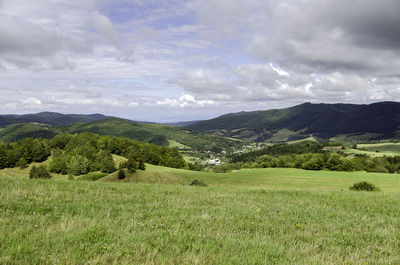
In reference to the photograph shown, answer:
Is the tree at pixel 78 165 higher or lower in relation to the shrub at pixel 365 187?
lower

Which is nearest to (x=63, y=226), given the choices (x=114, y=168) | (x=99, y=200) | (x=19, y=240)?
(x=19, y=240)

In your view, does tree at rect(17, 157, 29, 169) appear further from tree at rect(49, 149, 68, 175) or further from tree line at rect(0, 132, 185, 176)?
tree at rect(49, 149, 68, 175)

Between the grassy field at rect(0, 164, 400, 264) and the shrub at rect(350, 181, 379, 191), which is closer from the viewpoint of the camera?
the grassy field at rect(0, 164, 400, 264)

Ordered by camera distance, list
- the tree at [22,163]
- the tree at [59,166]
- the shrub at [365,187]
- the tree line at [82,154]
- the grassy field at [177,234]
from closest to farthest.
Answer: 1. the grassy field at [177,234]
2. the shrub at [365,187]
3. the tree line at [82,154]
4. the tree at [59,166]
5. the tree at [22,163]

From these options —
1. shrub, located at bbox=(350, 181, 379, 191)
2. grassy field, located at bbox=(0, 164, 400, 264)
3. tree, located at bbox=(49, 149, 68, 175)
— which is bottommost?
tree, located at bbox=(49, 149, 68, 175)

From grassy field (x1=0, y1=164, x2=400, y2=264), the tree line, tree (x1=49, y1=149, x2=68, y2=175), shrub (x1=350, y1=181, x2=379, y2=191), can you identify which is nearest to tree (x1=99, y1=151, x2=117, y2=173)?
the tree line

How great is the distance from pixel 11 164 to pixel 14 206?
149163mm

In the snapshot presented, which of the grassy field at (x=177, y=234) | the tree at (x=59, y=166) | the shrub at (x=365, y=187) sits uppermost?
the grassy field at (x=177, y=234)

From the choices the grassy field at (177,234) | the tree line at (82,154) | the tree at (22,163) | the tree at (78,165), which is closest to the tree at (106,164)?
the tree line at (82,154)

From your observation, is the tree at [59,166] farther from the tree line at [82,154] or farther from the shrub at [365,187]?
the shrub at [365,187]

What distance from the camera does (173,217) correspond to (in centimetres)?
898

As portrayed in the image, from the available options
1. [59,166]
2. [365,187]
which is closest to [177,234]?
[365,187]

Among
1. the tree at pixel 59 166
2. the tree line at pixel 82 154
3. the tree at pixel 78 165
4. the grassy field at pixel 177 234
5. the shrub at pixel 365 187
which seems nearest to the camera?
the grassy field at pixel 177 234

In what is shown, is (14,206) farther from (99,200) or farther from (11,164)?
(11,164)
